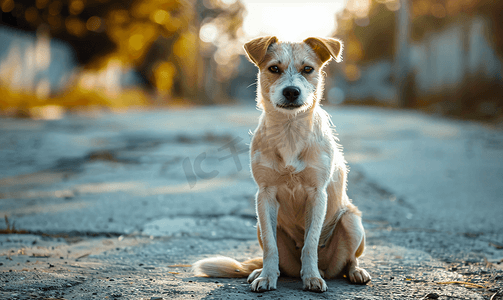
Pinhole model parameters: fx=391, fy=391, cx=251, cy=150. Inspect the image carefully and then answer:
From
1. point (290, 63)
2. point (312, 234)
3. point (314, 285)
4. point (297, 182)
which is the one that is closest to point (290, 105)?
point (290, 63)

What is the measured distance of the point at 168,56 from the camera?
25.5 metres

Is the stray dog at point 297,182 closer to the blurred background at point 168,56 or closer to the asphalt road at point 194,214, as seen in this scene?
the asphalt road at point 194,214

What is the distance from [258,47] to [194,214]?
6.47 ft

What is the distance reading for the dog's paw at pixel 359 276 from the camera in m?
2.48

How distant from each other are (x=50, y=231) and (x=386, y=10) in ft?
87.3

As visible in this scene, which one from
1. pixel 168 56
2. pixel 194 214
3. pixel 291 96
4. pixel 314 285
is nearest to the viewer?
pixel 314 285

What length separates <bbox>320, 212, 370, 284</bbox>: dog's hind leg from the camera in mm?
2617

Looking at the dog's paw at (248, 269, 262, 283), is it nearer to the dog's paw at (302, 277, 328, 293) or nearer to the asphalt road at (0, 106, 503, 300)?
the asphalt road at (0, 106, 503, 300)

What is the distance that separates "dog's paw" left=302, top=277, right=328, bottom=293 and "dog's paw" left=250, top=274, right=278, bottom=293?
0.19 metres

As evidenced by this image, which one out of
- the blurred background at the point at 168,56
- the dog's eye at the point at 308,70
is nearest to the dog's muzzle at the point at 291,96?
the dog's eye at the point at 308,70

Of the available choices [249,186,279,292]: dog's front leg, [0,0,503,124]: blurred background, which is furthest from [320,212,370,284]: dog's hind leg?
[0,0,503,124]: blurred background

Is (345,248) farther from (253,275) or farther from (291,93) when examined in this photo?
(291,93)

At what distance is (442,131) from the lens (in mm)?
9086

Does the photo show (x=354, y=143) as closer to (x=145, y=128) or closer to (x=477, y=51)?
(x=145, y=128)
